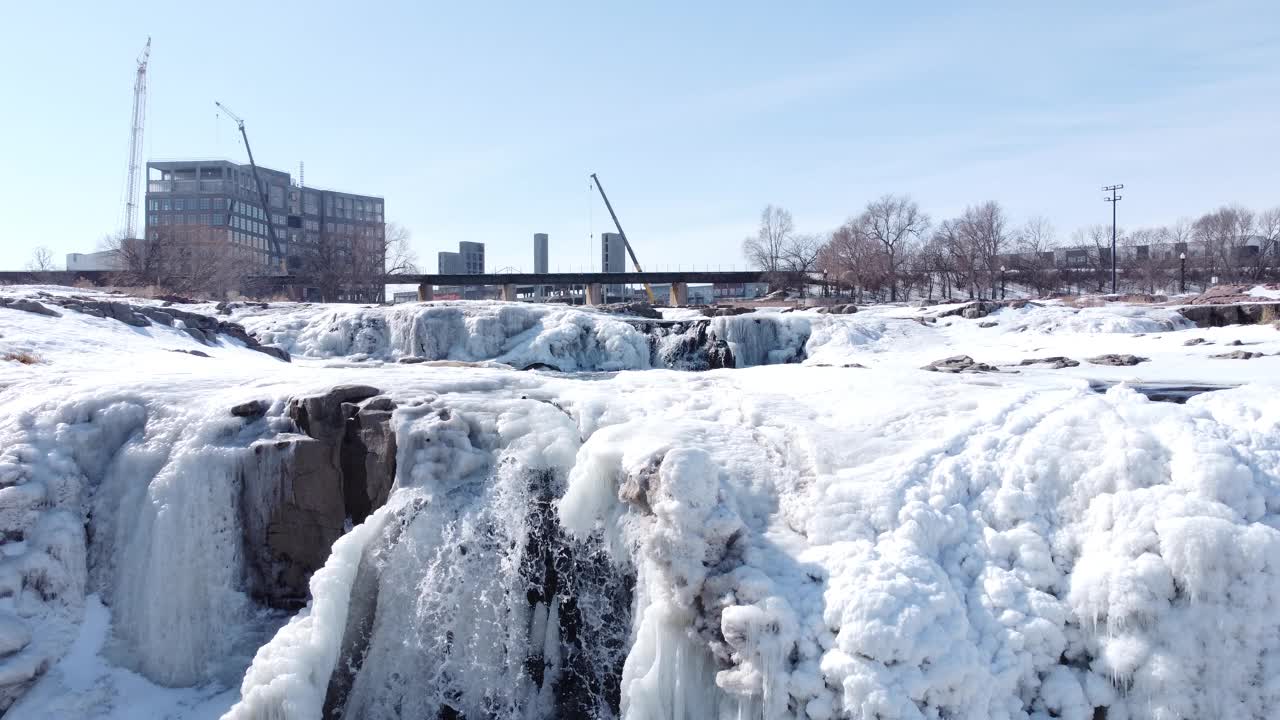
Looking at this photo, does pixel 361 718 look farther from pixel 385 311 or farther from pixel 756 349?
pixel 385 311

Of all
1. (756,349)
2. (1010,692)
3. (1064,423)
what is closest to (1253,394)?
(1064,423)

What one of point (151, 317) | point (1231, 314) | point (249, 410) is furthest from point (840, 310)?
point (249, 410)

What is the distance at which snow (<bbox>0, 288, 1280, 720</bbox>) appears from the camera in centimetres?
551

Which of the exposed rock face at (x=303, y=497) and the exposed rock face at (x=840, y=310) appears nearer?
the exposed rock face at (x=303, y=497)

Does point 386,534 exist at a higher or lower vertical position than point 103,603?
higher

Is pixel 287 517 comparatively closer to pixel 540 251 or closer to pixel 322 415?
pixel 322 415

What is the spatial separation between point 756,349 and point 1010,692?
1983 cm

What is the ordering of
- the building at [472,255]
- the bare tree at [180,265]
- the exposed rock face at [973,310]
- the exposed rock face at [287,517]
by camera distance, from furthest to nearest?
the building at [472,255] < the bare tree at [180,265] < the exposed rock face at [973,310] < the exposed rock face at [287,517]

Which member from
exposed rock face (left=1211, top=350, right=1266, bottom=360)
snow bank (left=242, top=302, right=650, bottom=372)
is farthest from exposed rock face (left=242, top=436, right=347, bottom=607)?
snow bank (left=242, top=302, right=650, bottom=372)

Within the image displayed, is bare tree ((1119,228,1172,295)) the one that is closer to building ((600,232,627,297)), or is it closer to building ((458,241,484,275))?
building ((600,232,627,297))

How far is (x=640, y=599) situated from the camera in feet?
21.5

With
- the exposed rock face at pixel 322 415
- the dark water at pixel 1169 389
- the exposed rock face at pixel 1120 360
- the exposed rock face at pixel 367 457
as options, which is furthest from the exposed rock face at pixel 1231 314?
the exposed rock face at pixel 322 415

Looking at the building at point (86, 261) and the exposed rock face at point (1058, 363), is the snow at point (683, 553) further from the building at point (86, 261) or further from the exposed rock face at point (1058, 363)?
the building at point (86, 261)

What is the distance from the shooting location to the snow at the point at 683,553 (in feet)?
18.1
